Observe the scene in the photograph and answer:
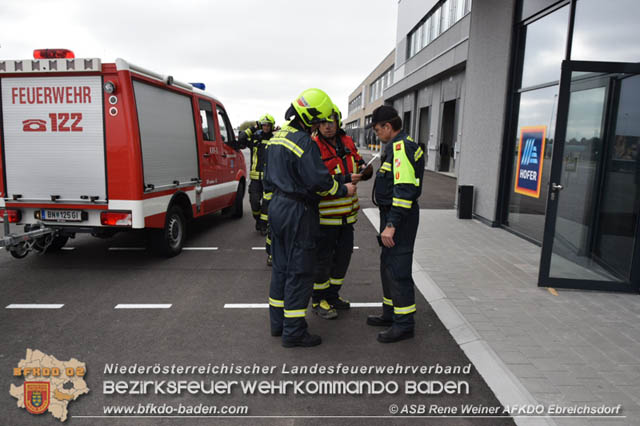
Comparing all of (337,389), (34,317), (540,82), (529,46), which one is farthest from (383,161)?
(529,46)

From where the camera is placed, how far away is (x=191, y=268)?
6086 mm

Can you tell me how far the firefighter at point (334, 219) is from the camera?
4.06m

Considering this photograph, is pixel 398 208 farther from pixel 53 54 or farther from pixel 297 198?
pixel 53 54

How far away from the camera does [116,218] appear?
18.2 ft

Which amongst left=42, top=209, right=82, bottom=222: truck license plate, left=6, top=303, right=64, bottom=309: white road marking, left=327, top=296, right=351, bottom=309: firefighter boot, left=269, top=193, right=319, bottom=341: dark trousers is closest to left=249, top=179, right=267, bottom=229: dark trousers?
left=42, top=209, right=82, bottom=222: truck license plate

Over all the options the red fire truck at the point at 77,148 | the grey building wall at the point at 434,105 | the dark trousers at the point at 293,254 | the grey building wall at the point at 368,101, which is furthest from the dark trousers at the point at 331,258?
the grey building wall at the point at 368,101

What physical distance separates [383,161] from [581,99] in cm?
294

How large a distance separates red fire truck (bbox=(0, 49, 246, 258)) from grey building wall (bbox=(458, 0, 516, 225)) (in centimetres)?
626

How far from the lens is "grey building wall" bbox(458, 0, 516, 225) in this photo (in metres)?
8.39

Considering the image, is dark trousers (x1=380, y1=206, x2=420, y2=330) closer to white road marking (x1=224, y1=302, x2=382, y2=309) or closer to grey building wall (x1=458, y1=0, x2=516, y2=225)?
white road marking (x1=224, y1=302, x2=382, y2=309)

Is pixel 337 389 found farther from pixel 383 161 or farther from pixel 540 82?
pixel 540 82

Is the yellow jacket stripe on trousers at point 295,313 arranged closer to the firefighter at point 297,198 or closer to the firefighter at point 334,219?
the firefighter at point 297,198

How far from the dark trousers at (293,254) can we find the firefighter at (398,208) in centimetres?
65

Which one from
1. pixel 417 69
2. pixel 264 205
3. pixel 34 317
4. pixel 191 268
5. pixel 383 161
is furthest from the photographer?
pixel 417 69
